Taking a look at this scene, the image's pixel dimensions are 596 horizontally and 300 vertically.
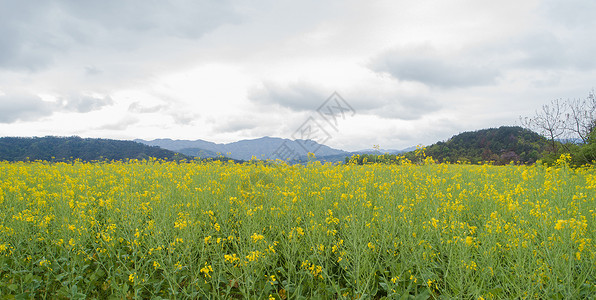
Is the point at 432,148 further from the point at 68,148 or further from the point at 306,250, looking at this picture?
the point at 68,148

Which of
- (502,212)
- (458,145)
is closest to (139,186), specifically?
(502,212)

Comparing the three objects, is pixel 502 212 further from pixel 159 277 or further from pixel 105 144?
pixel 105 144

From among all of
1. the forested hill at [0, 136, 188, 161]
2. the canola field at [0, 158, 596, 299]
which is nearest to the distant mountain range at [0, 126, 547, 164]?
the forested hill at [0, 136, 188, 161]

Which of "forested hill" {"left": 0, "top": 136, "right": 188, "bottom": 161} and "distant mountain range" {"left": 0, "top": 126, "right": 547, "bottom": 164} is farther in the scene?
"forested hill" {"left": 0, "top": 136, "right": 188, "bottom": 161}

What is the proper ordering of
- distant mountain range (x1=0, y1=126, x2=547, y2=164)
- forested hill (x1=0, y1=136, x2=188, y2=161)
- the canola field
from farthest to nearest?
forested hill (x1=0, y1=136, x2=188, y2=161), distant mountain range (x1=0, y1=126, x2=547, y2=164), the canola field

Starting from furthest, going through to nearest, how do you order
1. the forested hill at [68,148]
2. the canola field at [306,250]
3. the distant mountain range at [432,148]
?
the forested hill at [68,148]
the distant mountain range at [432,148]
the canola field at [306,250]

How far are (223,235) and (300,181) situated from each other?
247cm

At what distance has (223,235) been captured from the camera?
169 inches

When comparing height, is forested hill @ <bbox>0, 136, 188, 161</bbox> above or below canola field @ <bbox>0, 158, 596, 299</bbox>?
above

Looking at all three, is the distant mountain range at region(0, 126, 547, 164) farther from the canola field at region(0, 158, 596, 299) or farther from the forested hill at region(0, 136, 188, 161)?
the canola field at region(0, 158, 596, 299)

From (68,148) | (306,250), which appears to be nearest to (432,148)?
(306,250)

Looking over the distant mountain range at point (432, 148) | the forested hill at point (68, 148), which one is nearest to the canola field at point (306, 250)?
the distant mountain range at point (432, 148)

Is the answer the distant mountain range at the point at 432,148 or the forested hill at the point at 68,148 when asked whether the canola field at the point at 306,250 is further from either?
the forested hill at the point at 68,148

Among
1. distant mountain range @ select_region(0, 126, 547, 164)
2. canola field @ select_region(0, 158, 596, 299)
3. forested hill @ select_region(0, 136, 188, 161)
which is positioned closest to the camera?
canola field @ select_region(0, 158, 596, 299)
